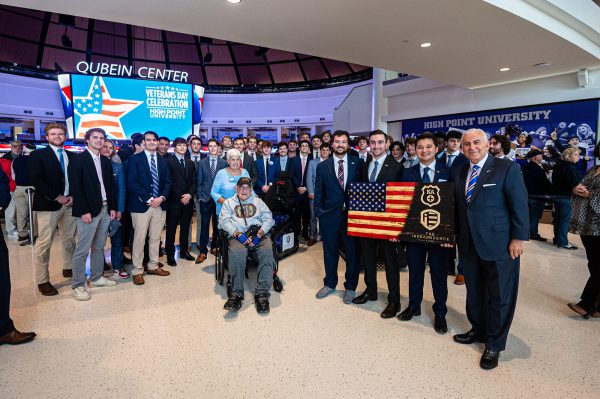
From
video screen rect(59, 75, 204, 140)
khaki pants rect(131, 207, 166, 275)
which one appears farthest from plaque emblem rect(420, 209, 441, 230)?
video screen rect(59, 75, 204, 140)

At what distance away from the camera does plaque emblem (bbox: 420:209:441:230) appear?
101 inches

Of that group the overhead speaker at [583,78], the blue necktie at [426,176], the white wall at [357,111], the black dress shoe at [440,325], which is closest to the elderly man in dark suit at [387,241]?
the blue necktie at [426,176]

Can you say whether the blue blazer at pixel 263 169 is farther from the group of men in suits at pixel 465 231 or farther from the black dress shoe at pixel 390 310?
the black dress shoe at pixel 390 310

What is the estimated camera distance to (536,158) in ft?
20.8

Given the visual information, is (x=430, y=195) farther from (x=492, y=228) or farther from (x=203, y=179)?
(x=203, y=179)

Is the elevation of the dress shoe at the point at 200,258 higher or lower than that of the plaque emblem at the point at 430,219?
lower

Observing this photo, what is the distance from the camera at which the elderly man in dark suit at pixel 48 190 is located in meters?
3.39

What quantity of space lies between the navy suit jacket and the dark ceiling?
12.7 m

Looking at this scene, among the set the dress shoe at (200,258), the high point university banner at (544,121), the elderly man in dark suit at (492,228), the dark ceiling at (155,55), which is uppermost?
the dark ceiling at (155,55)

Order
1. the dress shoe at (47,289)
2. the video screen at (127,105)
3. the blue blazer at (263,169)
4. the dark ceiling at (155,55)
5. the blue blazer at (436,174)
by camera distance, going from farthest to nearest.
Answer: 1. the dark ceiling at (155,55)
2. the video screen at (127,105)
3. the blue blazer at (263,169)
4. the dress shoe at (47,289)
5. the blue blazer at (436,174)

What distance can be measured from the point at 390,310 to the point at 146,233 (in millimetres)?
3067

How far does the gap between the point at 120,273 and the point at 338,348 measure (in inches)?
117

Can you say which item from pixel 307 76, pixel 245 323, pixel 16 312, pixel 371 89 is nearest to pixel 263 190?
pixel 245 323

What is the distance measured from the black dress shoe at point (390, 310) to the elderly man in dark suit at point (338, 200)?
0.41m
